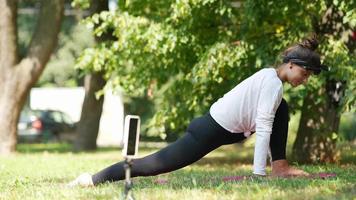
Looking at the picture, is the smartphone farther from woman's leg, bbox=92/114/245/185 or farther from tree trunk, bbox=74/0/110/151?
tree trunk, bbox=74/0/110/151

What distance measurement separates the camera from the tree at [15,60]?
18.8 metres

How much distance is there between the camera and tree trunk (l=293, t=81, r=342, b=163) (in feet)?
46.7

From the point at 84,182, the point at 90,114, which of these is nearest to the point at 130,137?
the point at 84,182

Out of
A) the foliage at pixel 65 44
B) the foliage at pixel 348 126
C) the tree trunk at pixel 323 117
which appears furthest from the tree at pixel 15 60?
the foliage at pixel 65 44

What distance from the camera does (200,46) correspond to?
14312mm

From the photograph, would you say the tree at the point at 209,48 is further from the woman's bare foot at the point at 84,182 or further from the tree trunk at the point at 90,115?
the tree trunk at the point at 90,115

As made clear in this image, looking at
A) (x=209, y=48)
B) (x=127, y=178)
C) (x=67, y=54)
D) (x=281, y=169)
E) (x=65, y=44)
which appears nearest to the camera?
(x=127, y=178)

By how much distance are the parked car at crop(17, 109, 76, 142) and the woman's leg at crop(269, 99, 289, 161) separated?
98.8ft

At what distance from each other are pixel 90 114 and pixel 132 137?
16.9 meters

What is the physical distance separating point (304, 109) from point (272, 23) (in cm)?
169

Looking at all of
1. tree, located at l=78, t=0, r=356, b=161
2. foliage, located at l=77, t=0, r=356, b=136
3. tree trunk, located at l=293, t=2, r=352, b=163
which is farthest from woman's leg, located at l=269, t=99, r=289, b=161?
tree trunk, located at l=293, t=2, r=352, b=163

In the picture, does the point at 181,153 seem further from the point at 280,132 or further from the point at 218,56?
the point at 218,56

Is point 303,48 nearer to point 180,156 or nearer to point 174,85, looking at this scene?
point 180,156

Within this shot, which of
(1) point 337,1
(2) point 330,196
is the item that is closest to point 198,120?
(2) point 330,196
